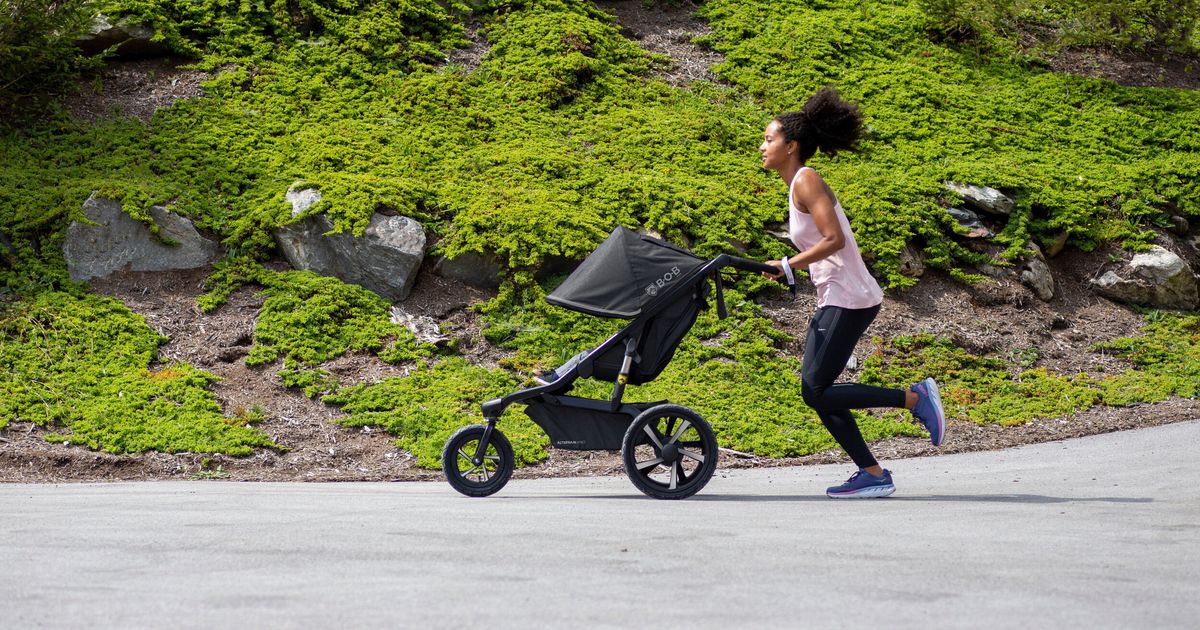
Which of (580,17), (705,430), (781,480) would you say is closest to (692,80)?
(580,17)

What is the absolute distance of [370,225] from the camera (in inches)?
356

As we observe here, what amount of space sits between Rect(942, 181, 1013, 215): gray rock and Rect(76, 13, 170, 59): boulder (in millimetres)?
9208

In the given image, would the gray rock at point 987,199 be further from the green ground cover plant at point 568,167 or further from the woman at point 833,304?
the woman at point 833,304

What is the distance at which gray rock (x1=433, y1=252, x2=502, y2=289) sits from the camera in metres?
9.12

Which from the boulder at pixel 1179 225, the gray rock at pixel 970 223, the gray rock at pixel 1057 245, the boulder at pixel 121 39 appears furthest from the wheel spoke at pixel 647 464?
the boulder at pixel 121 39

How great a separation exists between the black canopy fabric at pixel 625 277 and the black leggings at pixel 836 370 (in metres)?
0.70

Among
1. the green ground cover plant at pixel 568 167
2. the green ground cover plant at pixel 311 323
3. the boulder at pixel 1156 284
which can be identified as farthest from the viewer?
the boulder at pixel 1156 284

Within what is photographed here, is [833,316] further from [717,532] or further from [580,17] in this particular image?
[580,17]

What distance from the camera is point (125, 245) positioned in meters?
8.92

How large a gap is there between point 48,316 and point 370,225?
274 cm

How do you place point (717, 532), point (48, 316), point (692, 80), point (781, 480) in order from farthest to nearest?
point (692, 80), point (48, 316), point (781, 480), point (717, 532)

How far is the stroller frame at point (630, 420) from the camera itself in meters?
5.04

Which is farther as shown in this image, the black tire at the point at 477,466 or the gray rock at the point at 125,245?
the gray rock at the point at 125,245

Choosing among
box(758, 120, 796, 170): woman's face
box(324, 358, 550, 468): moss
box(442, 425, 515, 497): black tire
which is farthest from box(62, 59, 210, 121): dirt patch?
box(758, 120, 796, 170): woman's face
